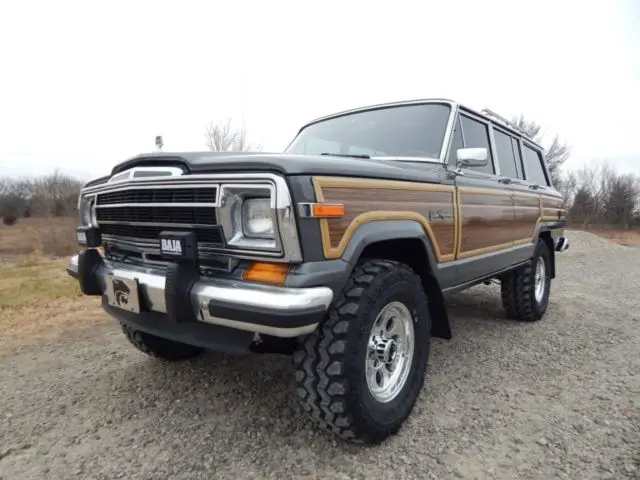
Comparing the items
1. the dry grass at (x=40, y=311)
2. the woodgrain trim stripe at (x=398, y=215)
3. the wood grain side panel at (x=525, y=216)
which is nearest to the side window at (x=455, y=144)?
the woodgrain trim stripe at (x=398, y=215)

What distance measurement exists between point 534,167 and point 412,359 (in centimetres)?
388

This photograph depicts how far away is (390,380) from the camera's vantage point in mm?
2490

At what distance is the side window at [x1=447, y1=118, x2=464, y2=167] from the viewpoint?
10.3 ft

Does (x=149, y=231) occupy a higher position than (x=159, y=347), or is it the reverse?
(x=149, y=231)

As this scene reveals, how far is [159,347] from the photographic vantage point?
323 cm

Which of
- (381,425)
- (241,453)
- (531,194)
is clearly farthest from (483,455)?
(531,194)

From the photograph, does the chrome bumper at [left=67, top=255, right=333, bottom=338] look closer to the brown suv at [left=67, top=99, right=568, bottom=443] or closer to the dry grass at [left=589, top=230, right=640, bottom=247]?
the brown suv at [left=67, top=99, right=568, bottom=443]

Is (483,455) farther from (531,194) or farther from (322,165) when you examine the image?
(531,194)

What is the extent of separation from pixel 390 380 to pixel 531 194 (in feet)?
10.4

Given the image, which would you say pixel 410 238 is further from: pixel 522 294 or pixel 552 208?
pixel 552 208

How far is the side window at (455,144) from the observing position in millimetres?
3152

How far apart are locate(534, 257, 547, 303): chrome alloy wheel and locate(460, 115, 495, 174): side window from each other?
1788mm

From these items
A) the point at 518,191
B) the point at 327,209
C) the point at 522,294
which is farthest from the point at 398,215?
the point at 522,294

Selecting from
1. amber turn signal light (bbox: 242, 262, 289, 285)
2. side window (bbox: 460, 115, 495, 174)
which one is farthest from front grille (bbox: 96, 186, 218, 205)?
side window (bbox: 460, 115, 495, 174)
